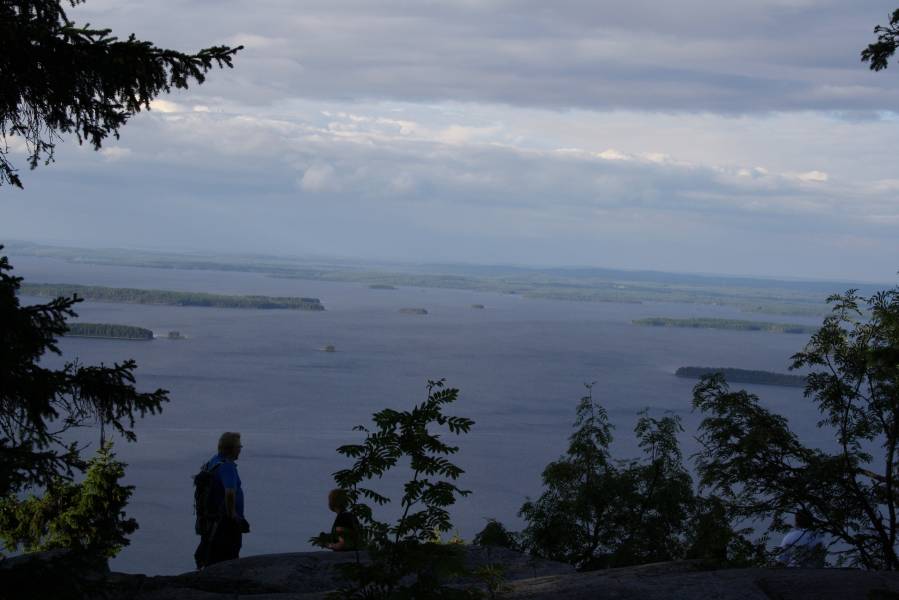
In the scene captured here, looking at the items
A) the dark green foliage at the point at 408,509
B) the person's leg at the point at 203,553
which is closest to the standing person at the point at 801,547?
the dark green foliage at the point at 408,509

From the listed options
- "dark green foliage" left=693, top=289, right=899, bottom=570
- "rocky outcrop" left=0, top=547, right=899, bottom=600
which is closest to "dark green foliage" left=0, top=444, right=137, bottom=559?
"rocky outcrop" left=0, top=547, right=899, bottom=600

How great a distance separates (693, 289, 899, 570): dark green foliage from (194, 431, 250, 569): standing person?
422 cm

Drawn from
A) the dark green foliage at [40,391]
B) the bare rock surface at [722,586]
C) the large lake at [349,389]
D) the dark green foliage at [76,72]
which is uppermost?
the dark green foliage at [76,72]

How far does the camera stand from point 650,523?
37.1 feet

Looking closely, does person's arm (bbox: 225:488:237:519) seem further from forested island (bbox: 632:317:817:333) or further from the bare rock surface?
forested island (bbox: 632:317:817:333)

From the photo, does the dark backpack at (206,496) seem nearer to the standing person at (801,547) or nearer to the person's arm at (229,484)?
the person's arm at (229,484)

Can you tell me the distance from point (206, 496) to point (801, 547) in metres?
5.03

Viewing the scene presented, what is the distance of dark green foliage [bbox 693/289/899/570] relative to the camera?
8320mm

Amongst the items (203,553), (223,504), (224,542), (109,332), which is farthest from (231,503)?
(109,332)

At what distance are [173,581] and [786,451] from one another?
5.39 metres

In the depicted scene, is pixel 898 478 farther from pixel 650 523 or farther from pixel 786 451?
pixel 650 523

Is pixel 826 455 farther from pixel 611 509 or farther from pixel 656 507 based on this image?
pixel 611 509

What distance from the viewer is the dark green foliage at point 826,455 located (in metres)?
8.32

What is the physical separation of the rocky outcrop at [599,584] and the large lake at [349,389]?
2229 centimetres
